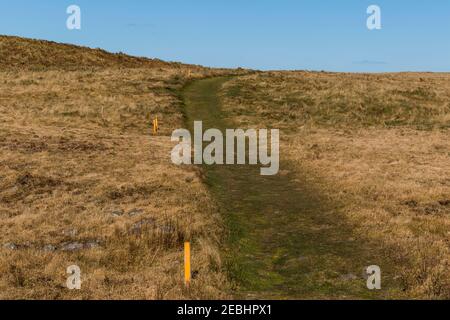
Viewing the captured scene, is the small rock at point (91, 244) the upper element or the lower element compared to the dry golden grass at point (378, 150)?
lower

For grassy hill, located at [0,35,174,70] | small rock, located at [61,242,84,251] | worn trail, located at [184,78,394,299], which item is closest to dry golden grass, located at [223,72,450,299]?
worn trail, located at [184,78,394,299]

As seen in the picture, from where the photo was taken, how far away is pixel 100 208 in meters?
18.8

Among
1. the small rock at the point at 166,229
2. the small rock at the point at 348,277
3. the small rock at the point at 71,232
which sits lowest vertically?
the small rock at the point at 348,277

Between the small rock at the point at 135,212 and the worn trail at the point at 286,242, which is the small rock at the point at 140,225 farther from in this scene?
the worn trail at the point at 286,242

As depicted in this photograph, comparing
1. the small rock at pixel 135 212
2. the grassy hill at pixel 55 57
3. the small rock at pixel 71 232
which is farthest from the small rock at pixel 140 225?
the grassy hill at pixel 55 57

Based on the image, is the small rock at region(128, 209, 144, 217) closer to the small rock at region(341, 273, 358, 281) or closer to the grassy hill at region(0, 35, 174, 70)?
the small rock at region(341, 273, 358, 281)

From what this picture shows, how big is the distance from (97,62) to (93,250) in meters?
75.2

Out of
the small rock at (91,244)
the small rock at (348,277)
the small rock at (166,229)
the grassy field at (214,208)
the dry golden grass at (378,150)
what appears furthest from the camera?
the small rock at (166,229)

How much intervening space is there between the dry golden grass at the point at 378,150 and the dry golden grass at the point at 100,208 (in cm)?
533

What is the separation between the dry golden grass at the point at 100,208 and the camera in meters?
12.5

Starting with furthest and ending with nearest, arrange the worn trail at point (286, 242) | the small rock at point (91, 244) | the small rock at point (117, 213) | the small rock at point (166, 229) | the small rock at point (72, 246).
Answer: the small rock at point (117, 213)
the small rock at point (166, 229)
the small rock at point (91, 244)
the small rock at point (72, 246)
the worn trail at point (286, 242)

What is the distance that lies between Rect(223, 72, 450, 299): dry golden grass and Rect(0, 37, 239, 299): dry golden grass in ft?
17.5

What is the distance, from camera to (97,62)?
85.1 meters

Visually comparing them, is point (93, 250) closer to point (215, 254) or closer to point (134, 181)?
point (215, 254)
